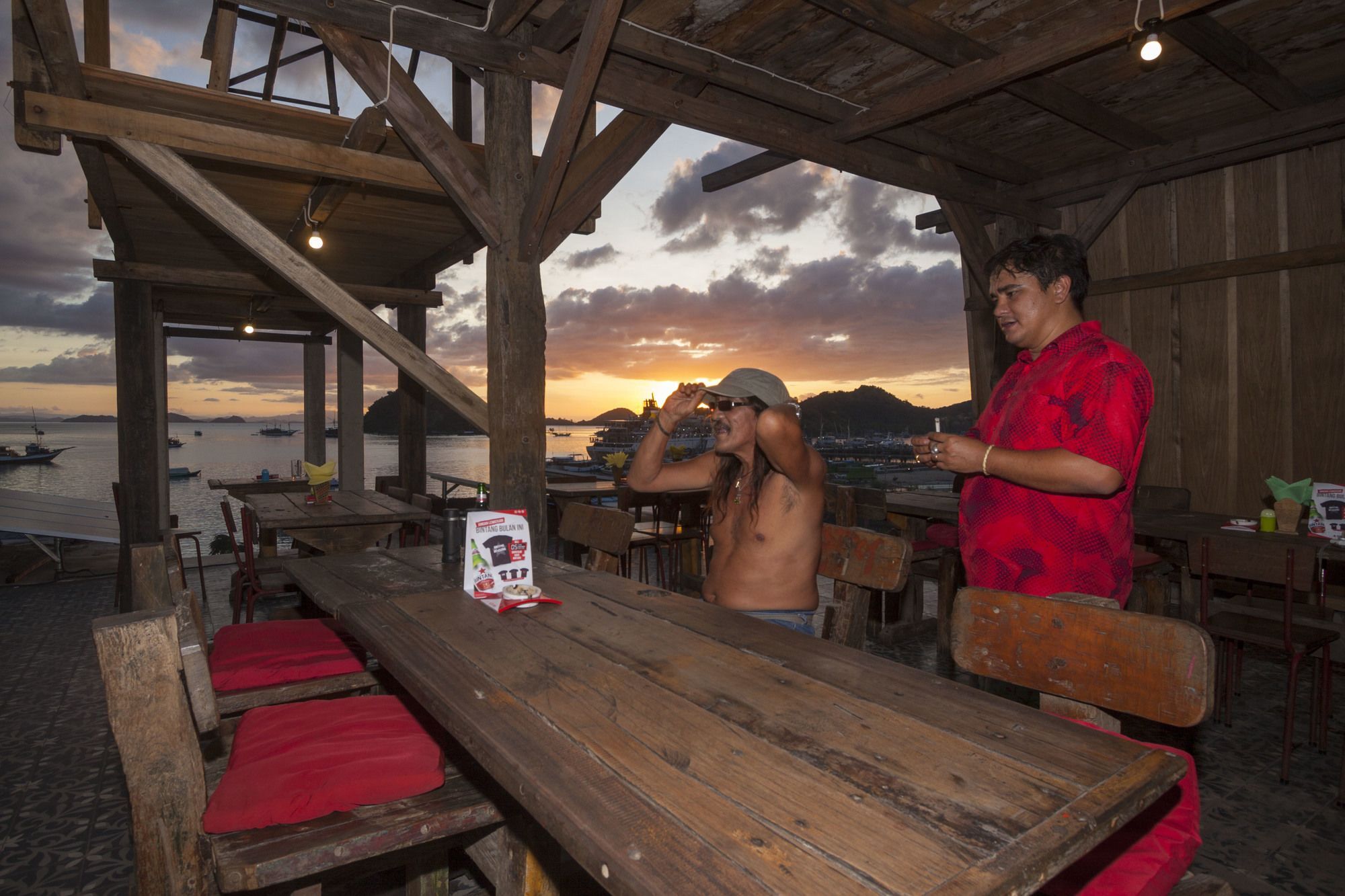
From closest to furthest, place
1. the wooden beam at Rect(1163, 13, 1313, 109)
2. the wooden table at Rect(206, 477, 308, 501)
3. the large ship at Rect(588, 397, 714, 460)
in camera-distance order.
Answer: the wooden beam at Rect(1163, 13, 1313, 109) < the wooden table at Rect(206, 477, 308, 501) < the large ship at Rect(588, 397, 714, 460)

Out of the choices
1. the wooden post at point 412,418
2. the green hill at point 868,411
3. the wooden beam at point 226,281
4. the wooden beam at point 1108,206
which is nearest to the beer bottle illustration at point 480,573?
the wooden beam at point 226,281

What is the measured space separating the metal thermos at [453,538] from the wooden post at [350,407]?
7.23m

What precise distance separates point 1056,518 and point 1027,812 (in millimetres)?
1328

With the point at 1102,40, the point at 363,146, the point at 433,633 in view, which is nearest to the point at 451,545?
the point at 433,633

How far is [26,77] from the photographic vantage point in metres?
3.29

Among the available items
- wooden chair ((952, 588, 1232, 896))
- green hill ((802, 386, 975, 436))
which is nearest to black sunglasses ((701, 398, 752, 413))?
wooden chair ((952, 588, 1232, 896))

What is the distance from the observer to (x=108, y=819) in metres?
2.79

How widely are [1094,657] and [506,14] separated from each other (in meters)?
3.66

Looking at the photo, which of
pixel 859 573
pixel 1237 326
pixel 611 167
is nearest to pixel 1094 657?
pixel 859 573

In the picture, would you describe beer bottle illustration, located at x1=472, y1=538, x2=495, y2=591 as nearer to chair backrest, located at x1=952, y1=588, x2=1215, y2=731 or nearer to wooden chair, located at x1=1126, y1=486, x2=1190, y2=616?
chair backrest, located at x1=952, y1=588, x2=1215, y2=731

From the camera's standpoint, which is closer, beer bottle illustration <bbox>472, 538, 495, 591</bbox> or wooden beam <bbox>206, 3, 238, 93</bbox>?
beer bottle illustration <bbox>472, 538, 495, 591</bbox>

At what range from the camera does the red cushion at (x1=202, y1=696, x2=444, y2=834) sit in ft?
4.88

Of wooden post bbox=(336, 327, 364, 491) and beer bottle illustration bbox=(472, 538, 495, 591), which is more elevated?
wooden post bbox=(336, 327, 364, 491)

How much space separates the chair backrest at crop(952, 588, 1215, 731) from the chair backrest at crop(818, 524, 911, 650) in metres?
0.46
